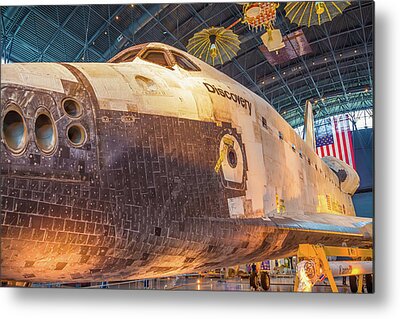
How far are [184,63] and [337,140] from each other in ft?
3.87

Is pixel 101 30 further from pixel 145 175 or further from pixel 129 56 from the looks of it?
pixel 145 175

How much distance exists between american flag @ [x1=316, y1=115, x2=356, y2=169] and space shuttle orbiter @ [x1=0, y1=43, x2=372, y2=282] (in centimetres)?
7

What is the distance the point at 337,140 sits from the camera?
3396 millimetres

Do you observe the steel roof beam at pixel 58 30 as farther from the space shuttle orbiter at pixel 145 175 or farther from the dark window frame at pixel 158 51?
the dark window frame at pixel 158 51

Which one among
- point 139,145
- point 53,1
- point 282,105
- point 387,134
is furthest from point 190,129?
point 53,1

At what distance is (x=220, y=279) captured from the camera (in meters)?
3.31

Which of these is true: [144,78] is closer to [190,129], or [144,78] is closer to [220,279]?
[190,129]

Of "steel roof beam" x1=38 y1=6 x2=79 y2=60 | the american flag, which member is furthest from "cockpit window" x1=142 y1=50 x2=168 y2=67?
the american flag

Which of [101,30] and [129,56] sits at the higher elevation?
[101,30]

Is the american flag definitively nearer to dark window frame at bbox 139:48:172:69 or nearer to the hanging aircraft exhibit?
the hanging aircraft exhibit

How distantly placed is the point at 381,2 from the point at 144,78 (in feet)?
5.71

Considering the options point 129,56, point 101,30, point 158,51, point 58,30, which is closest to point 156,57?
point 158,51

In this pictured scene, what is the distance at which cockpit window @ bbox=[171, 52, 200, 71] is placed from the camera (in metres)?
3.14

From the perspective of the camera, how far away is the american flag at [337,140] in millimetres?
3293
